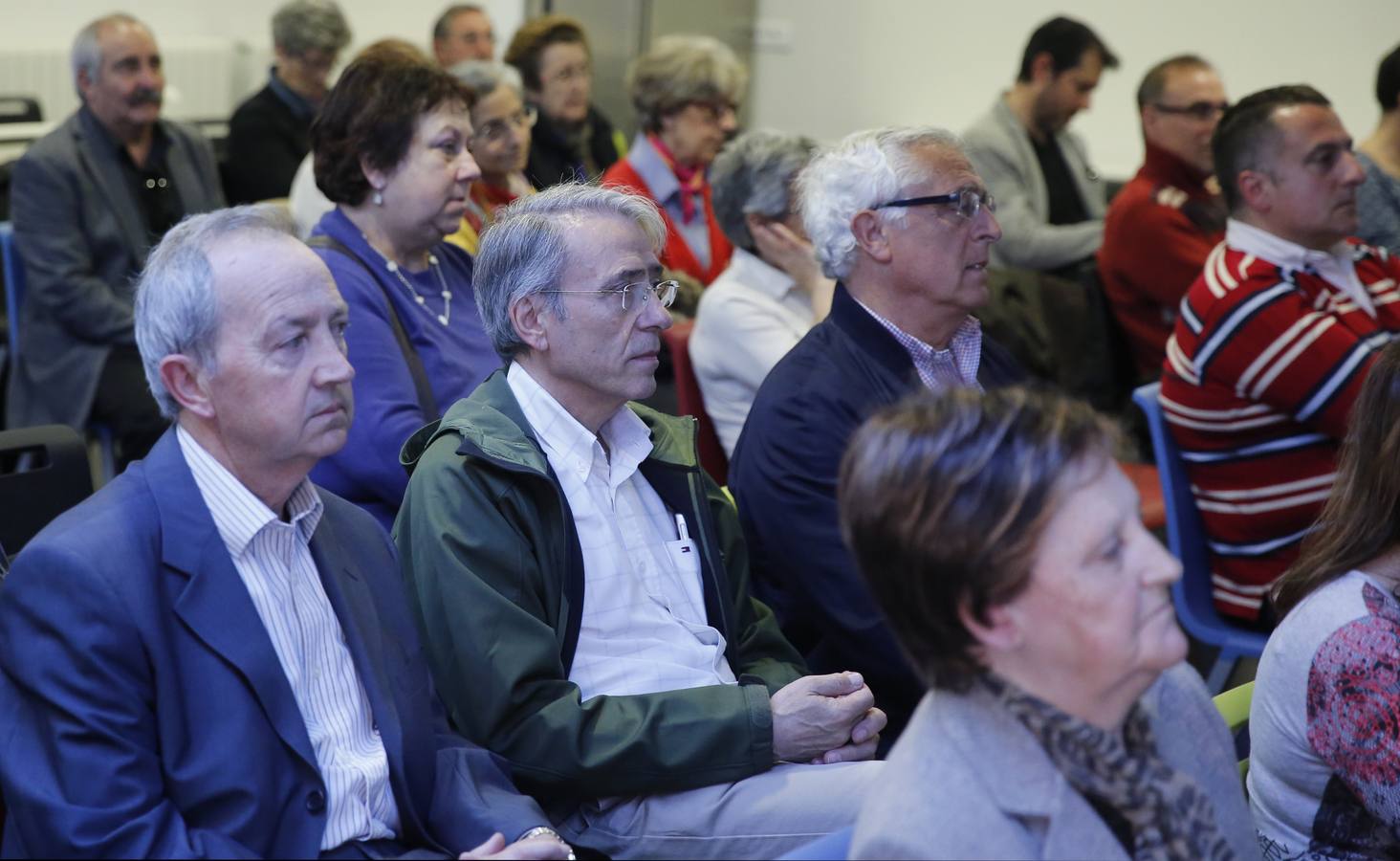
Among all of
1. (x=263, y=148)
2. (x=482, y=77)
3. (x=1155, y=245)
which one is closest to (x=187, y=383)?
(x=482, y=77)

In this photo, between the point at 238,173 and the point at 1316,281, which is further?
the point at 238,173

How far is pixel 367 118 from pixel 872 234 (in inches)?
43.1

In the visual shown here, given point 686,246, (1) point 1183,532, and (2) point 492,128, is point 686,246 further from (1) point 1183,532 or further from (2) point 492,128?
(1) point 1183,532

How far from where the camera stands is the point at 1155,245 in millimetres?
4047

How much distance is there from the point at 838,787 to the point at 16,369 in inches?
120

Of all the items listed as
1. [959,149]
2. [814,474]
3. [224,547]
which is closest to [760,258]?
[959,149]

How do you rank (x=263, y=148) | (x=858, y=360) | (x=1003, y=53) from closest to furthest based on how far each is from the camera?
1. (x=858, y=360)
2. (x=263, y=148)
3. (x=1003, y=53)

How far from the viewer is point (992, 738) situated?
129 cm

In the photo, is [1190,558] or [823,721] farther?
[1190,558]

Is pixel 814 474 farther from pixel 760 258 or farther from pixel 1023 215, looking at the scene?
pixel 1023 215

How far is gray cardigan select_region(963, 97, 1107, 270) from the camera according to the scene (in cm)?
476

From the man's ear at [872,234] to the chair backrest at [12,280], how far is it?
256 centimetres

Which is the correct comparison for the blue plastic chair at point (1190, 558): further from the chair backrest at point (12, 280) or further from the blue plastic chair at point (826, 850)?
the chair backrest at point (12, 280)

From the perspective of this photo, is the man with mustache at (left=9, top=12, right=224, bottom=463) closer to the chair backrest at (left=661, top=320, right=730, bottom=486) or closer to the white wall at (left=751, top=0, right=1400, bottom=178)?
the chair backrest at (left=661, top=320, right=730, bottom=486)
